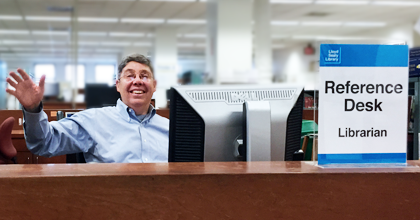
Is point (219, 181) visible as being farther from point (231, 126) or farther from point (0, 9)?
point (0, 9)

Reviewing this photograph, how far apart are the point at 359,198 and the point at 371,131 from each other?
0.68ft

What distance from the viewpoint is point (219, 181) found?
0.80m

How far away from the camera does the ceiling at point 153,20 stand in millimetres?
7730

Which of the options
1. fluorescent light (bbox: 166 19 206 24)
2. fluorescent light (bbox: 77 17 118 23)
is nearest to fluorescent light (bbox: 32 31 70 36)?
fluorescent light (bbox: 77 17 118 23)

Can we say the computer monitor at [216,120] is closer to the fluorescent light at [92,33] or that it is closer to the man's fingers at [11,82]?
the man's fingers at [11,82]

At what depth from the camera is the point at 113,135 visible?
5.78 feet

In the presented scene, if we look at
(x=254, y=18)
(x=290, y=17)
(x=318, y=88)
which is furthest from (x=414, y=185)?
(x=290, y=17)

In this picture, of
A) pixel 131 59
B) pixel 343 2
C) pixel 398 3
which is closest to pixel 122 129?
pixel 131 59

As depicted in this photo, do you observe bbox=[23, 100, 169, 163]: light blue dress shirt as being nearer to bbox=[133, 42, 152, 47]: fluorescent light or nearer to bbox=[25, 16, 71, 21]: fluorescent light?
bbox=[25, 16, 71, 21]: fluorescent light

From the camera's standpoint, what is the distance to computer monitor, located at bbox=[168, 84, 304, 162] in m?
1.15

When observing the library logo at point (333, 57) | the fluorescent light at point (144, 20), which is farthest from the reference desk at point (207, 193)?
the fluorescent light at point (144, 20)

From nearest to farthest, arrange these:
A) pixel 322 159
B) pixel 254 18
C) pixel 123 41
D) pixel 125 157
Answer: pixel 322 159 → pixel 125 157 → pixel 254 18 → pixel 123 41

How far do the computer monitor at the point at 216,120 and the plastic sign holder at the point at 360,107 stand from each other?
0.24 meters

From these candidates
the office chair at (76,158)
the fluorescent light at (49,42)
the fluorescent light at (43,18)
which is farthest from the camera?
the fluorescent light at (49,42)
